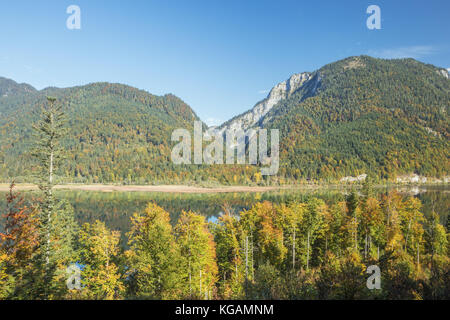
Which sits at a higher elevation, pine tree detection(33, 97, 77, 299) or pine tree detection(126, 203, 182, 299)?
pine tree detection(33, 97, 77, 299)

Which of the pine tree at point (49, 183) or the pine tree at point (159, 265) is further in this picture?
the pine tree at point (159, 265)

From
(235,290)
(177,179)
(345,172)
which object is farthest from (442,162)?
(235,290)

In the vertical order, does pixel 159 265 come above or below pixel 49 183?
below

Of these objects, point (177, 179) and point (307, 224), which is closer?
point (307, 224)

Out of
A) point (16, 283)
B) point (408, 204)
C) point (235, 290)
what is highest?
point (408, 204)

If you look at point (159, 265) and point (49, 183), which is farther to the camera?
point (159, 265)

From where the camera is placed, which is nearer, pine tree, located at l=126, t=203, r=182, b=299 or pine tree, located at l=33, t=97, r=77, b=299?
pine tree, located at l=33, t=97, r=77, b=299

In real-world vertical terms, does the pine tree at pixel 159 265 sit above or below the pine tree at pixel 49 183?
below
